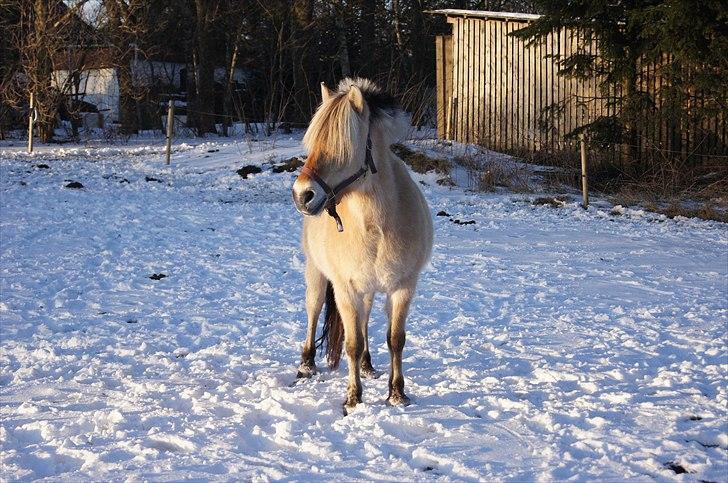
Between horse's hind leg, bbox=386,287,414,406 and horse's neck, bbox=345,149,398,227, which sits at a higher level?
horse's neck, bbox=345,149,398,227

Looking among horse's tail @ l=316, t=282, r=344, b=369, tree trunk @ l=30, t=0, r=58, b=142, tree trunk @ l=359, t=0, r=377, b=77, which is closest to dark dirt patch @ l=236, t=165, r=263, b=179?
tree trunk @ l=30, t=0, r=58, b=142

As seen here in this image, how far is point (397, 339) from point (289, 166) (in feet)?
40.0

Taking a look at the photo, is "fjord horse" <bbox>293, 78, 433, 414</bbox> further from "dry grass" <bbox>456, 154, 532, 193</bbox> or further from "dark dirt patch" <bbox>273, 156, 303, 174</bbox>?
"dark dirt patch" <bbox>273, 156, 303, 174</bbox>

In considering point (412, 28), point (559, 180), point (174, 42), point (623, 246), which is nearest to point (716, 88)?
point (559, 180)

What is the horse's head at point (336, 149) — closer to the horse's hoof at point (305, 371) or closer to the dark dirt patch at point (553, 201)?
the horse's hoof at point (305, 371)

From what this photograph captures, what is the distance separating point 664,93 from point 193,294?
10280mm

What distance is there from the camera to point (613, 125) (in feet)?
48.7

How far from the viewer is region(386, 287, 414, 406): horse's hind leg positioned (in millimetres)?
4941

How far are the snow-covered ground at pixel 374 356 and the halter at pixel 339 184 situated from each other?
4.01ft

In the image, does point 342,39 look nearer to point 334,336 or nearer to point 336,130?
point 334,336

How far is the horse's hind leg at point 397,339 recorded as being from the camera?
16.2 ft

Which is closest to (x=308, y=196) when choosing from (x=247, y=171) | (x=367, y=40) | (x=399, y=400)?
(x=399, y=400)

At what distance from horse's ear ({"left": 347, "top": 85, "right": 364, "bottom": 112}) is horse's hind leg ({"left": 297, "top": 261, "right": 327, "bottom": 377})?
170cm

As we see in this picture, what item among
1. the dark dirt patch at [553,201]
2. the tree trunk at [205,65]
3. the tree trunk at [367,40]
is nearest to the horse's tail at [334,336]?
the dark dirt patch at [553,201]
